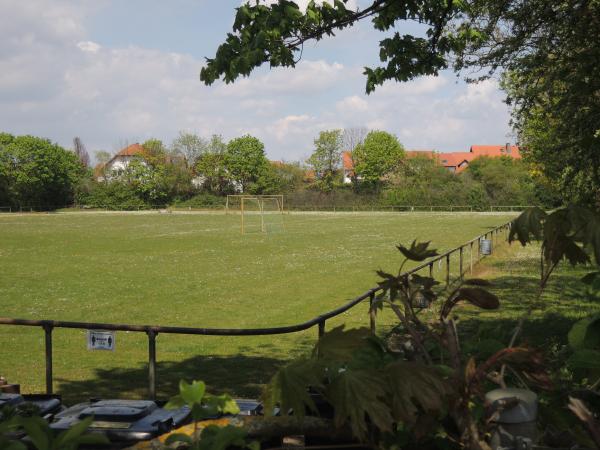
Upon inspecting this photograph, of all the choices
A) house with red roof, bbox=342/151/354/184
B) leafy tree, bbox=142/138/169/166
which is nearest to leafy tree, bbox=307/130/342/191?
house with red roof, bbox=342/151/354/184

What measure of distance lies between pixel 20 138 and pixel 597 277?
104990 millimetres

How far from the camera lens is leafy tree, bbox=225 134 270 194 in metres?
105

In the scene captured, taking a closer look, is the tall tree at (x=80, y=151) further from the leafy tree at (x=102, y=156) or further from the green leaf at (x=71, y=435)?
the green leaf at (x=71, y=435)

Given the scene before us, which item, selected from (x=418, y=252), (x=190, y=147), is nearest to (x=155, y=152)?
(x=190, y=147)

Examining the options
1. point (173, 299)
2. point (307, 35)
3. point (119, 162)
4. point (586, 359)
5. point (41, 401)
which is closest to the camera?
point (586, 359)

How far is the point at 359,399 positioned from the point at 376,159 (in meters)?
105

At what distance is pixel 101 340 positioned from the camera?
473 centimetres

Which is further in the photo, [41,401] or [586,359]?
[41,401]

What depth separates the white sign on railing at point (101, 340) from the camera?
4.72m

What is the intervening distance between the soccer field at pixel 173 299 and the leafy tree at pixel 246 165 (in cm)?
7256

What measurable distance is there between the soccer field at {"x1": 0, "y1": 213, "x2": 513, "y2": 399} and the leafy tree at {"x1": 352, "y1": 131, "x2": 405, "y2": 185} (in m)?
72.3

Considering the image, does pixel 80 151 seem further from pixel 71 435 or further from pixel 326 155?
pixel 71 435

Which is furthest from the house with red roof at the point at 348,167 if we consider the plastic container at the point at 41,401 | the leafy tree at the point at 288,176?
the plastic container at the point at 41,401

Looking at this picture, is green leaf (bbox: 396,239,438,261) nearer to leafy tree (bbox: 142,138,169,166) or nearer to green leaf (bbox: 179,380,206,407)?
green leaf (bbox: 179,380,206,407)
